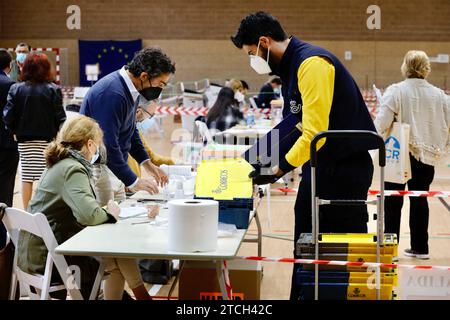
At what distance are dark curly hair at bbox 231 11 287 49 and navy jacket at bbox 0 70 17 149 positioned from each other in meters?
2.82

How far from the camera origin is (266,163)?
359cm

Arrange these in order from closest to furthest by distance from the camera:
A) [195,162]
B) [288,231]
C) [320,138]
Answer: [320,138], [288,231], [195,162]

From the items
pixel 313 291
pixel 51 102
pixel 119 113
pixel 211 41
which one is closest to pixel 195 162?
pixel 51 102

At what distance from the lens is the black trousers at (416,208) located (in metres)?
5.43

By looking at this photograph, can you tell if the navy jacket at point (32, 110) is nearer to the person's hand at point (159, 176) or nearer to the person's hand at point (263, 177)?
the person's hand at point (159, 176)

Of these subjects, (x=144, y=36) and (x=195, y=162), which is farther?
(x=144, y=36)

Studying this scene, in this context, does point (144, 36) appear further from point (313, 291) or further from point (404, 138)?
point (313, 291)

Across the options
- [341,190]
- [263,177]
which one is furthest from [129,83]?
[341,190]

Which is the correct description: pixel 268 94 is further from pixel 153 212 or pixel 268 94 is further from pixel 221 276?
pixel 221 276

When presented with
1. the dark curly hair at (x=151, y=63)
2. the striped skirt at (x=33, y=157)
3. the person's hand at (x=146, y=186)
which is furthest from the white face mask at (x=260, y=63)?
the striped skirt at (x=33, y=157)

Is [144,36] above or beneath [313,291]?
above

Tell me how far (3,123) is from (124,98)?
79.2 inches

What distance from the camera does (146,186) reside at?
4051 mm
